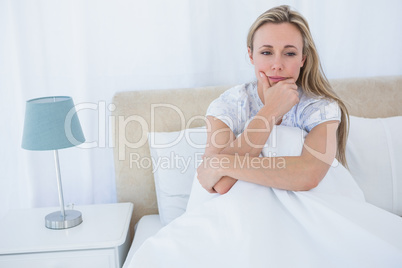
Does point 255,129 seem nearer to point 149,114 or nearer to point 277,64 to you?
point 277,64

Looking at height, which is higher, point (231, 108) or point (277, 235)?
point (231, 108)

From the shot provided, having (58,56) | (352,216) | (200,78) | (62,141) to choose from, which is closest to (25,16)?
(58,56)

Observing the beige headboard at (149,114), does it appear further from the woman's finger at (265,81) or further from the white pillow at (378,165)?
the woman's finger at (265,81)

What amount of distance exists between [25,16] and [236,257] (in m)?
1.52

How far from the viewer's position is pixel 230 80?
2.13 meters

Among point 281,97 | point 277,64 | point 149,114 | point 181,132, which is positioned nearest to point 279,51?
point 277,64

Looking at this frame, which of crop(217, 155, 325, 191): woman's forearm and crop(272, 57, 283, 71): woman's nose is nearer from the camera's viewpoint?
crop(217, 155, 325, 191): woman's forearm

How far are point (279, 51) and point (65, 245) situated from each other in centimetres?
112

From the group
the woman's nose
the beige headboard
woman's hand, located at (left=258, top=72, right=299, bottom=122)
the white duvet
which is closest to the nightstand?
the beige headboard

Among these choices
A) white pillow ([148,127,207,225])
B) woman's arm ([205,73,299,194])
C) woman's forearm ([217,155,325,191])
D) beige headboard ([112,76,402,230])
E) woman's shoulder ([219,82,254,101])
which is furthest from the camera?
beige headboard ([112,76,402,230])

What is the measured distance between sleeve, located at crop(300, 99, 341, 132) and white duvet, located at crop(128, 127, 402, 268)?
34 centimetres

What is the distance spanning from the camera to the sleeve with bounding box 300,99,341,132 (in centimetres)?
157

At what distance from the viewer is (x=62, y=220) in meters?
1.75

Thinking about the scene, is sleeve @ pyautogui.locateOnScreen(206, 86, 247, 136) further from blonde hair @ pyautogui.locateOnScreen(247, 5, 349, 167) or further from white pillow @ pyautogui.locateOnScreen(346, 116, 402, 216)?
white pillow @ pyautogui.locateOnScreen(346, 116, 402, 216)
